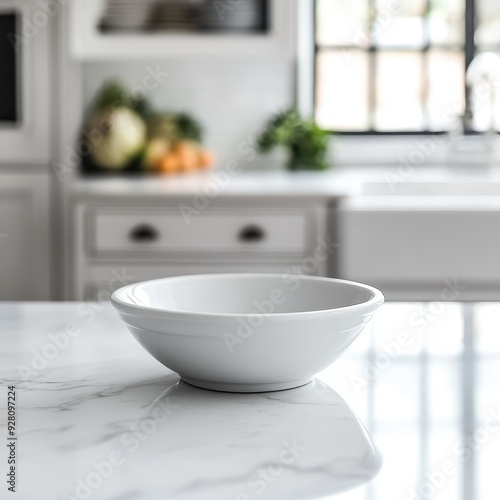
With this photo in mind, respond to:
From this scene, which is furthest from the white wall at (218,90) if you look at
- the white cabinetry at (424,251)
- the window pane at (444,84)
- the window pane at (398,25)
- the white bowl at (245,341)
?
the white bowl at (245,341)

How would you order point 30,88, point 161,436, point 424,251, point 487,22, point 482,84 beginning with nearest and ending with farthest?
point 161,436, point 424,251, point 30,88, point 482,84, point 487,22

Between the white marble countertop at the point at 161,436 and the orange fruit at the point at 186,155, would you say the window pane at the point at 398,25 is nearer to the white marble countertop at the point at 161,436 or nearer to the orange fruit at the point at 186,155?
the orange fruit at the point at 186,155

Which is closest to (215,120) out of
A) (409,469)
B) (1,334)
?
(1,334)

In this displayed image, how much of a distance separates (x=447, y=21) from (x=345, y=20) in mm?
391

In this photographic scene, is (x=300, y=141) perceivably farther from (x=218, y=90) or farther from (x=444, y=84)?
(x=444, y=84)

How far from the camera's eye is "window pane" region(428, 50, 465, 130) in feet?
10.4

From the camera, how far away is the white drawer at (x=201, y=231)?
2.40 metres

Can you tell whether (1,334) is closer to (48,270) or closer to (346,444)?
(346,444)

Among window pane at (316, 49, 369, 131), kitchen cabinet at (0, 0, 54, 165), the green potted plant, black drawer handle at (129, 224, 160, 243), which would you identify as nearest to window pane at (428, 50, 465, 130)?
window pane at (316, 49, 369, 131)

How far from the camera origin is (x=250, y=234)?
2.42 meters

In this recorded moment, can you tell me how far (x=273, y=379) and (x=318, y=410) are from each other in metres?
0.06

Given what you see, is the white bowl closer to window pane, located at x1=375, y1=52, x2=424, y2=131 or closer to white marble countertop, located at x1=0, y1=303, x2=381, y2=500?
white marble countertop, located at x1=0, y1=303, x2=381, y2=500

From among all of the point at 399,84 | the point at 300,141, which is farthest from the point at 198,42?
the point at 399,84

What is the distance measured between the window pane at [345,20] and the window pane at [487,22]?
17.0 inches
